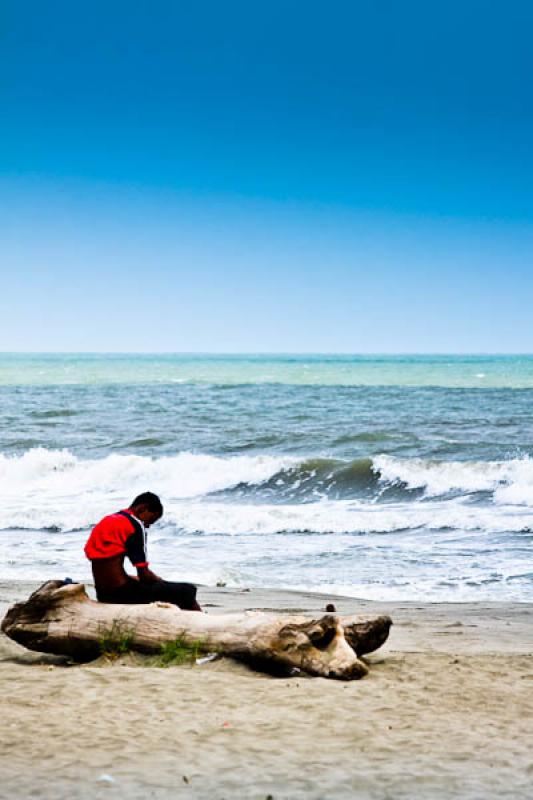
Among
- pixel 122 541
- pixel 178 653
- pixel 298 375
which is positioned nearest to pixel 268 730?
pixel 178 653

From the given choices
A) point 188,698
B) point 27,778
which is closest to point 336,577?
point 188,698

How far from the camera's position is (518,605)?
395 inches

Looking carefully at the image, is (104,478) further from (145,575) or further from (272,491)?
(145,575)

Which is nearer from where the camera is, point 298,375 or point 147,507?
point 147,507

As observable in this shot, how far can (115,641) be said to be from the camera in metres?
7.09

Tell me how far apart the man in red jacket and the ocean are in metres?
4.09

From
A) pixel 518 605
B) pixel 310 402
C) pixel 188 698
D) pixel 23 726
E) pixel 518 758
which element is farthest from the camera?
pixel 310 402

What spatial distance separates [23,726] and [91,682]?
3.17ft

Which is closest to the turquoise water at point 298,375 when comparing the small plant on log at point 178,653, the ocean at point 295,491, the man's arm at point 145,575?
the ocean at point 295,491

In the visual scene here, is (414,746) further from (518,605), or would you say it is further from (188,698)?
(518,605)

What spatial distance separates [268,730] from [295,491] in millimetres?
15075

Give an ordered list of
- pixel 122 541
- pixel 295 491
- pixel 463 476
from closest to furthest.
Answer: pixel 122 541, pixel 295 491, pixel 463 476

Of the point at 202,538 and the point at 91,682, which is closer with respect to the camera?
the point at 91,682

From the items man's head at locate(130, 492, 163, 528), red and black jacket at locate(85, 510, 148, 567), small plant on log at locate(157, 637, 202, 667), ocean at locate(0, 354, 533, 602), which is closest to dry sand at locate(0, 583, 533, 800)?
small plant on log at locate(157, 637, 202, 667)
